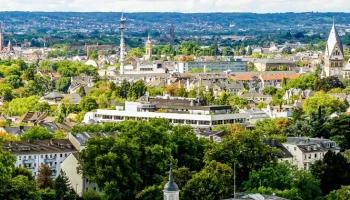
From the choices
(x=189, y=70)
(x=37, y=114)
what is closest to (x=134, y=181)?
(x=37, y=114)

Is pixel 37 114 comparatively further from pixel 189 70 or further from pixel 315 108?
pixel 189 70

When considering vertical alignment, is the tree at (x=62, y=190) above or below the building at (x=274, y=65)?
above

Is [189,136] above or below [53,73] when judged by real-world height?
above

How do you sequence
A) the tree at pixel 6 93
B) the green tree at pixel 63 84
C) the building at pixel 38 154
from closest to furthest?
the building at pixel 38 154
the tree at pixel 6 93
the green tree at pixel 63 84

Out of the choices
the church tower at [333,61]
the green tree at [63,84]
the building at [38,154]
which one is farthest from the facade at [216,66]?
the building at [38,154]

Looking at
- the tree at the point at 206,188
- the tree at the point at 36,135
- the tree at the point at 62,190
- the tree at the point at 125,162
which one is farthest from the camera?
the tree at the point at 36,135

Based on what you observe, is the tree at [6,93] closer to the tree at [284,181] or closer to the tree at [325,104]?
the tree at [325,104]
